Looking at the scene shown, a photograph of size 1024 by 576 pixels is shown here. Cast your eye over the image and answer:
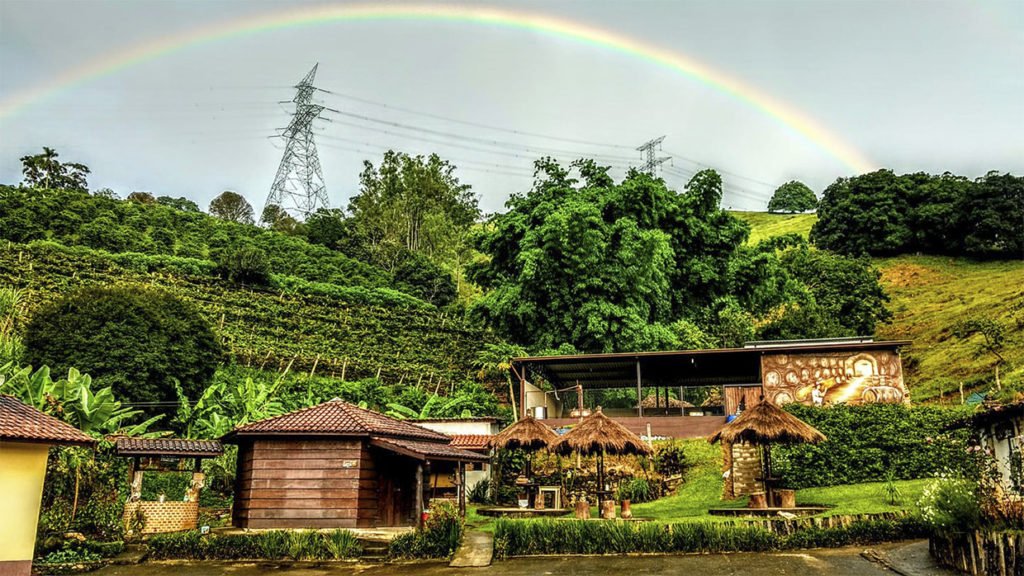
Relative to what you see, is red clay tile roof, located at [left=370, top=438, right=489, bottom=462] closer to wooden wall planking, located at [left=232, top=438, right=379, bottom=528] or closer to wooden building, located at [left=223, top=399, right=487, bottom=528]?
wooden building, located at [left=223, top=399, right=487, bottom=528]

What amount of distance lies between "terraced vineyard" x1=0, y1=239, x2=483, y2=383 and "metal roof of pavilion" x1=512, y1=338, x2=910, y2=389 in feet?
29.3

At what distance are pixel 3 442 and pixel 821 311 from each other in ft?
135

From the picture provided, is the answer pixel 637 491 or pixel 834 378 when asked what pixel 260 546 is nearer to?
pixel 637 491

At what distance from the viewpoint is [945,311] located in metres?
51.3

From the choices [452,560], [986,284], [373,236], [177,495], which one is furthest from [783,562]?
[373,236]

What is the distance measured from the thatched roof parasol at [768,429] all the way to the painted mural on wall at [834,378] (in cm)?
808

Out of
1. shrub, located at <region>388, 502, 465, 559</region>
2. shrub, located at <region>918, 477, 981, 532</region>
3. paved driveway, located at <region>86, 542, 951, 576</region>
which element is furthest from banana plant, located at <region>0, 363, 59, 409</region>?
shrub, located at <region>918, 477, 981, 532</region>

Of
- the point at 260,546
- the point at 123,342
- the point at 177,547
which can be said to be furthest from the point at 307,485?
the point at 123,342

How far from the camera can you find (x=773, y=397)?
2736cm

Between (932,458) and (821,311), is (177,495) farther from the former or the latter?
(821,311)

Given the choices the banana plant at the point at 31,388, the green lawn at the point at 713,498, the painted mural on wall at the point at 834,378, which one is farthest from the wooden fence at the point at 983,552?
the banana plant at the point at 31,388

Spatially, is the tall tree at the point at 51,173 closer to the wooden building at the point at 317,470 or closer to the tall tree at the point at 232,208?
the tall tree at the point at 232,208

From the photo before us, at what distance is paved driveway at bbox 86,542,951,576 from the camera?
13.4m

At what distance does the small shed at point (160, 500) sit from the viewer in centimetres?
1872
